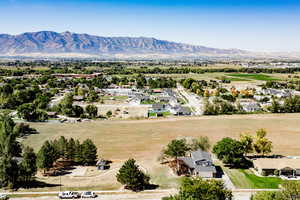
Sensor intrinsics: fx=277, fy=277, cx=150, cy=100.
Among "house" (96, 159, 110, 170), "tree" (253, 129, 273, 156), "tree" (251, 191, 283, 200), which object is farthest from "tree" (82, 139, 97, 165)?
"tree" (253, 129, 273, 156)

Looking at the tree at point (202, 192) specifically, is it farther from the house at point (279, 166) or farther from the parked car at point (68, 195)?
the house at point (279, 166)

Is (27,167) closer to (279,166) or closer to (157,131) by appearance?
(157,131)

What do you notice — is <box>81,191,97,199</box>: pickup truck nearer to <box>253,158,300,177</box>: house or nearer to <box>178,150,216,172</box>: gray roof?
<box>178,150,216,172</box>: gray roof

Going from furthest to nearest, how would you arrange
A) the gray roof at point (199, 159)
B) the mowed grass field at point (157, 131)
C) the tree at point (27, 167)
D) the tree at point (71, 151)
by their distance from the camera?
1. the mowed grass field at point (157, 131)
2. the tree at point (71, 151)
3. the gray roof at point (199, 159)
4. the tree at point (27, 167)

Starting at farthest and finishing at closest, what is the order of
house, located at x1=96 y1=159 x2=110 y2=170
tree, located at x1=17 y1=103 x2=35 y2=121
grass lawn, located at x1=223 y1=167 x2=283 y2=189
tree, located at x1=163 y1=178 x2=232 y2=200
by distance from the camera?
tree, located at x1=17 y1=103 x2=35 y2=121, house, located at x1=96 y1=159 x2=110 y2=170, grass lawn, located at x1=223 y1=167 x2=283 y2=189, tree, located at x1=163 y1=178 x2=232 y2=200

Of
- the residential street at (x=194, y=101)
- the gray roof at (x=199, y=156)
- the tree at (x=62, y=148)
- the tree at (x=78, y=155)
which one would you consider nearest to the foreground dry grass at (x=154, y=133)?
the gray roof at (x=199, y=156)

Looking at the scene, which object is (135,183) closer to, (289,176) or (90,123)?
(289,176)
